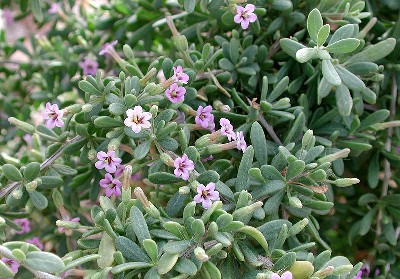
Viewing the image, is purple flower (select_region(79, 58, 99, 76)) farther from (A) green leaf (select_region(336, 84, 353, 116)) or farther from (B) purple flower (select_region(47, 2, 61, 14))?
(A) green leaf (select_region(336, 84, 353, 116))

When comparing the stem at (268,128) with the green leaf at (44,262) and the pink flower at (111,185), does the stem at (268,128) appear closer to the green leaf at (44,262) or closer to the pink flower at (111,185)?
the pink flower at (111,185)

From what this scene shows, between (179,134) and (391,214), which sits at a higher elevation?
(179,134)

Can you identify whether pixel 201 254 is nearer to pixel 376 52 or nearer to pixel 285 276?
pixel 285 276

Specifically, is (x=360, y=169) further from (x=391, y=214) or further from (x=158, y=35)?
(x=158, y=35)

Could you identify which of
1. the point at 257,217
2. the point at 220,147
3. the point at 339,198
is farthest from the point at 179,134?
the point at 339,198

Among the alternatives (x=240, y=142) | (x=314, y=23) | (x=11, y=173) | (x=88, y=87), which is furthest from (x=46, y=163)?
(x=314, y=23)

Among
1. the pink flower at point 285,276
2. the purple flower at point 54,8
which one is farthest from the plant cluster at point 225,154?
the purple flower at point 54,8
